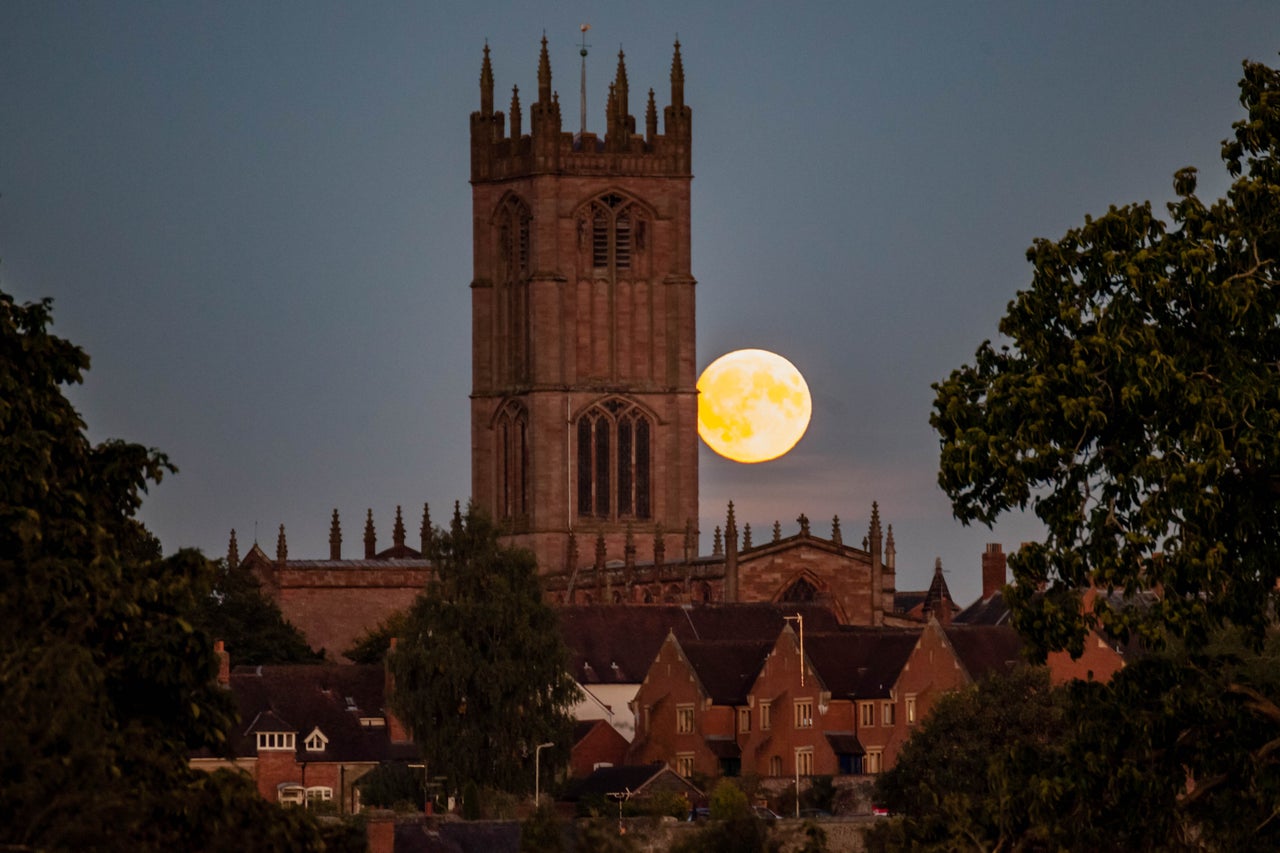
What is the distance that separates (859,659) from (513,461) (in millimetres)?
50817

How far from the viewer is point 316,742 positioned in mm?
84500

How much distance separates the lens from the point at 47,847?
2156 cm

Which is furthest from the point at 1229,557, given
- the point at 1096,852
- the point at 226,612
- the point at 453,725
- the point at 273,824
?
the point at 226,612

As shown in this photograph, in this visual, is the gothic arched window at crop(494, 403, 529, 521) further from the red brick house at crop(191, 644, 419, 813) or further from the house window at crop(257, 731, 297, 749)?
the house window at crop(257, 731, 297, 749)

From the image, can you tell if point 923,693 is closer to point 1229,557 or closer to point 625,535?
point 625,535

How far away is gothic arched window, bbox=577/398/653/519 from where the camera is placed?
138m

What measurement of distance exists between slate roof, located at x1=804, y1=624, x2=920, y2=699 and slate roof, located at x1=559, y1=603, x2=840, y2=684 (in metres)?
5.14

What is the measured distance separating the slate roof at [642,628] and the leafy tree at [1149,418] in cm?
6593

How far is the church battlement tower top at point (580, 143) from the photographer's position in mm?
137500

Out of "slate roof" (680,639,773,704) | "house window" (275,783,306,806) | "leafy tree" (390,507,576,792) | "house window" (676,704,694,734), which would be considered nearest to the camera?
"leafy tree" (390,507,576,792)

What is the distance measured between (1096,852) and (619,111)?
360 feet

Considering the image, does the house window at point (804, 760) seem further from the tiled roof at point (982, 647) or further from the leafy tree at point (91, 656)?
the leafy tree at point (91, 656)

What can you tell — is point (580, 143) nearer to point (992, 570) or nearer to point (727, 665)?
point (992, 570)

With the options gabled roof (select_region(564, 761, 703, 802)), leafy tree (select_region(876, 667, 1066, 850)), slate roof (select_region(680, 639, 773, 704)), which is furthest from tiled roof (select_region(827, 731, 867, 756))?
leafy tree (select_region(876, 667, 1066, 850))
